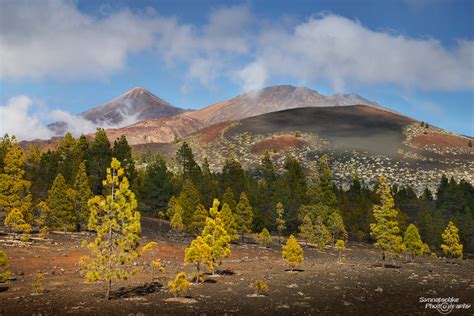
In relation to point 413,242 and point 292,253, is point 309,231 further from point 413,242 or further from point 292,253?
point 292,253

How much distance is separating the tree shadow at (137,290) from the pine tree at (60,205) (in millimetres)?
32353

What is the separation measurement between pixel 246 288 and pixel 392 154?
171782 mm

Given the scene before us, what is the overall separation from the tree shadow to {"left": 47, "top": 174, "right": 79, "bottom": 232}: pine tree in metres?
32.4

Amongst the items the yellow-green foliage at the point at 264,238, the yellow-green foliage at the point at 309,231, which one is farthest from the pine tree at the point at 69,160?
the yellow-green foliage at the point at 309,231

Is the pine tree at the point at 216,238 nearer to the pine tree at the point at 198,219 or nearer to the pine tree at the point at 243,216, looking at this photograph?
the pine tree at the point at 198,219

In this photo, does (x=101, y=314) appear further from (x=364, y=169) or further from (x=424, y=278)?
(x=364, y=169)

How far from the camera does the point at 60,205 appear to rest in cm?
5725

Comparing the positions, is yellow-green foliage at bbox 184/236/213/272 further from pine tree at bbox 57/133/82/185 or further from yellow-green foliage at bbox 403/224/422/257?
pine tree at bbox 57/133/82/185

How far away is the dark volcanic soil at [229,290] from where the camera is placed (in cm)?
2256

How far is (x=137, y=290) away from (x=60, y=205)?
34999mm

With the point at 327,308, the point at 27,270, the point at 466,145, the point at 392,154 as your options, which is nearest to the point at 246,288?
the point at 327,308

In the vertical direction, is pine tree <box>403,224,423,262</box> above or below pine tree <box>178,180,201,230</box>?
below

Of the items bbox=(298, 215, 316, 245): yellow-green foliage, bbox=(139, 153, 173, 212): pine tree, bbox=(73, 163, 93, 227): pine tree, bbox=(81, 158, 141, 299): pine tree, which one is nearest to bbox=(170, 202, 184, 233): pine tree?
bbox=(73, 163, 93, 227): pine tree

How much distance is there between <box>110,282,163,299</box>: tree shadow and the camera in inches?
1026
